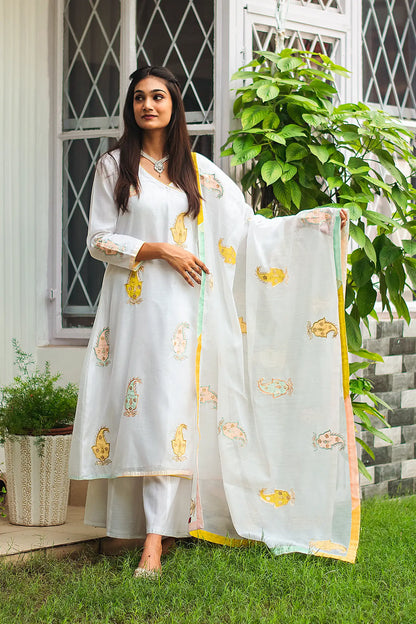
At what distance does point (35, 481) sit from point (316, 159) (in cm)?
163

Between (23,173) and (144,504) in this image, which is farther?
(23,173)

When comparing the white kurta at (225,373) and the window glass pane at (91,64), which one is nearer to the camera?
the white kurta at (225,373)

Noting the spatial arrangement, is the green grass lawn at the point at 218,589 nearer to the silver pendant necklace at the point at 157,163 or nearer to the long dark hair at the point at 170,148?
the long dark hair at the point at 170,148

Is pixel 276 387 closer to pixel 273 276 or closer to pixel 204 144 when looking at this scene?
pixel 273 276

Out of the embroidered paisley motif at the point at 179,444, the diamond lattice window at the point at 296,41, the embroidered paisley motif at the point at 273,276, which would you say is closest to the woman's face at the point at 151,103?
the embroidered paisley motif at the point at 273,276

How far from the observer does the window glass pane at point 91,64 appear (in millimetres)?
3848

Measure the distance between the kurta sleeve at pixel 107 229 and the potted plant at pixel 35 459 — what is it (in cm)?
77

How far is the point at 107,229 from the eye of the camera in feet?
9.64

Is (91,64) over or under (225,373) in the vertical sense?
over

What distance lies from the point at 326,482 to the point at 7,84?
2222mm

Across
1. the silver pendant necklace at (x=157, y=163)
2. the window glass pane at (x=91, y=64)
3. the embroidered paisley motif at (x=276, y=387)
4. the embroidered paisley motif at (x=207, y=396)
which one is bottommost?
the embroidered paisley motif at (x=207, y=396)

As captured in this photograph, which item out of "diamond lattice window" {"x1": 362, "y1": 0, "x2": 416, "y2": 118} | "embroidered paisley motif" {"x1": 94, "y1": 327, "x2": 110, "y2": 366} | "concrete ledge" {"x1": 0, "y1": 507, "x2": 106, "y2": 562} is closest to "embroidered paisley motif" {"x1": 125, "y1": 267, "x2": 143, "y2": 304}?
"embroidered paisley motif" {"x1": 94, "y1": 327, "x2": 110, "y2": 366}

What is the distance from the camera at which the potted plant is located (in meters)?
3.33

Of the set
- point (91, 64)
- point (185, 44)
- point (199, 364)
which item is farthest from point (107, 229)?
point (91, 64)
